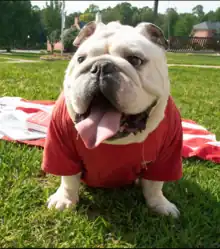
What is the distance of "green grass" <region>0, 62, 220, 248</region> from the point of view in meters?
2.10

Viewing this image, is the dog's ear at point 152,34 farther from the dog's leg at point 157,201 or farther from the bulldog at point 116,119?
the dog's leg at point 157,201

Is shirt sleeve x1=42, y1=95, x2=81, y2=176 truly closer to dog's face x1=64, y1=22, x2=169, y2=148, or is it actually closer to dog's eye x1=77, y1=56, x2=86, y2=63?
dog's face x1=64, y1=22, x2=169, y2=148

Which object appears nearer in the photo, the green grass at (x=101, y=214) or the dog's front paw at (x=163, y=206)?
the green grass at (x=101, y=214)

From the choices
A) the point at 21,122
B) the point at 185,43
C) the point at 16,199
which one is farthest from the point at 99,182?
the point at 185,43

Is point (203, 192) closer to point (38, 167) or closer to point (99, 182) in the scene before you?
point (99, 182)

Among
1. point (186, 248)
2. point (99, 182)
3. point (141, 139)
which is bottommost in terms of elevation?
point (186, 248)

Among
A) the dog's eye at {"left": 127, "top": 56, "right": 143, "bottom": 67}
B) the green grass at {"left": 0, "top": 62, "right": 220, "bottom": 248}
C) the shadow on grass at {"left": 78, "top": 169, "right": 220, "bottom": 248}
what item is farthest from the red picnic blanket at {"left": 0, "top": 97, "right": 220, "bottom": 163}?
the dog's eye at {"left": 127, "top": 56, "right": 143, "bottom": 67}

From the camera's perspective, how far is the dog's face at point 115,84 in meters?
1.90

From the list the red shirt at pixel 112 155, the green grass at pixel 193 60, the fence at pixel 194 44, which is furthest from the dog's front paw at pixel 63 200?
A: the fence at pixel 194 44

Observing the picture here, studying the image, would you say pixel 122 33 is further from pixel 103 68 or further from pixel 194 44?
pixel 194 44

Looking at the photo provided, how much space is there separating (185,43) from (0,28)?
16.7 meters

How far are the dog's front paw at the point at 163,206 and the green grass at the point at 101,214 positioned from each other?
46 millimetres

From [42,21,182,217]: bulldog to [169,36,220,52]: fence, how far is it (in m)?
31.2

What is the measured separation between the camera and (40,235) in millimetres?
2076
